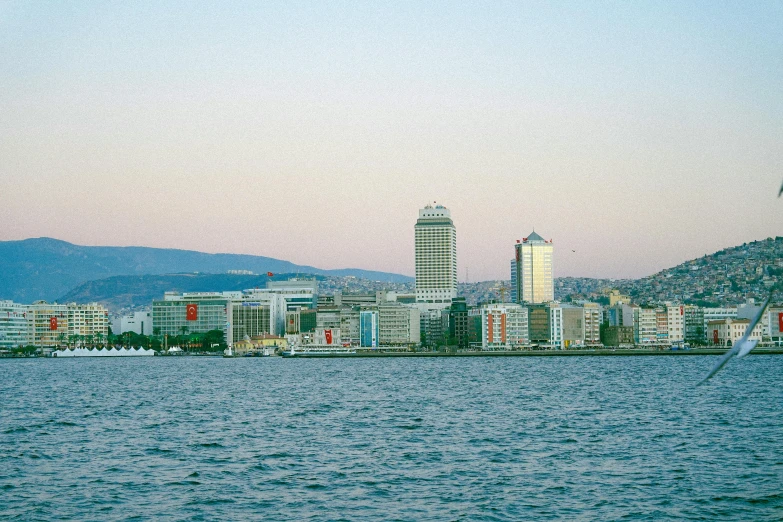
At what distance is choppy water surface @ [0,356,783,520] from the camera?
19.7m

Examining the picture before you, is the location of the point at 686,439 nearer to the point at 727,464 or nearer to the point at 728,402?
the point at 727,464

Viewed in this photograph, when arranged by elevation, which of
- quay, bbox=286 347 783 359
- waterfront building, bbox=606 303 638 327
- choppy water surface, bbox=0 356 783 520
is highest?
waterfront building, bbox=606 303 638 327

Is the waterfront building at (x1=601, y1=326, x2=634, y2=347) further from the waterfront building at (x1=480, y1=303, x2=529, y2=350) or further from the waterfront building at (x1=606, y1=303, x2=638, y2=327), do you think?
the waterfront building at (x1=480, y1=303, x2=529, y2=350)

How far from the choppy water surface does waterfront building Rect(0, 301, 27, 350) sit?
498 ft

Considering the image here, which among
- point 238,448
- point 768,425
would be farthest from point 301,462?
point 768,425

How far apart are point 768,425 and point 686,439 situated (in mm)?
5793

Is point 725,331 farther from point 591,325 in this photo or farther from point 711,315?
point 591,325

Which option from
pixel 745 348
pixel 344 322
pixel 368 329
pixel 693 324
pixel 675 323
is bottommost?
pixel 693 324

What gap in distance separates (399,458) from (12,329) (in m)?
185

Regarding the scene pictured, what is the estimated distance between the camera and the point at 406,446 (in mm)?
29266

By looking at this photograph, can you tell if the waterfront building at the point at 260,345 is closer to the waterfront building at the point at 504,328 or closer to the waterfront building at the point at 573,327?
the waterfront building at the point at 504,328

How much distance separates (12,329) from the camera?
195 metres

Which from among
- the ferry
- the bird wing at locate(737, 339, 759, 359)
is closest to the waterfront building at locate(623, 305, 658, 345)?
the ferry

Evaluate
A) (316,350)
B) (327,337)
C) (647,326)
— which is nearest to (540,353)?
(647,326)
